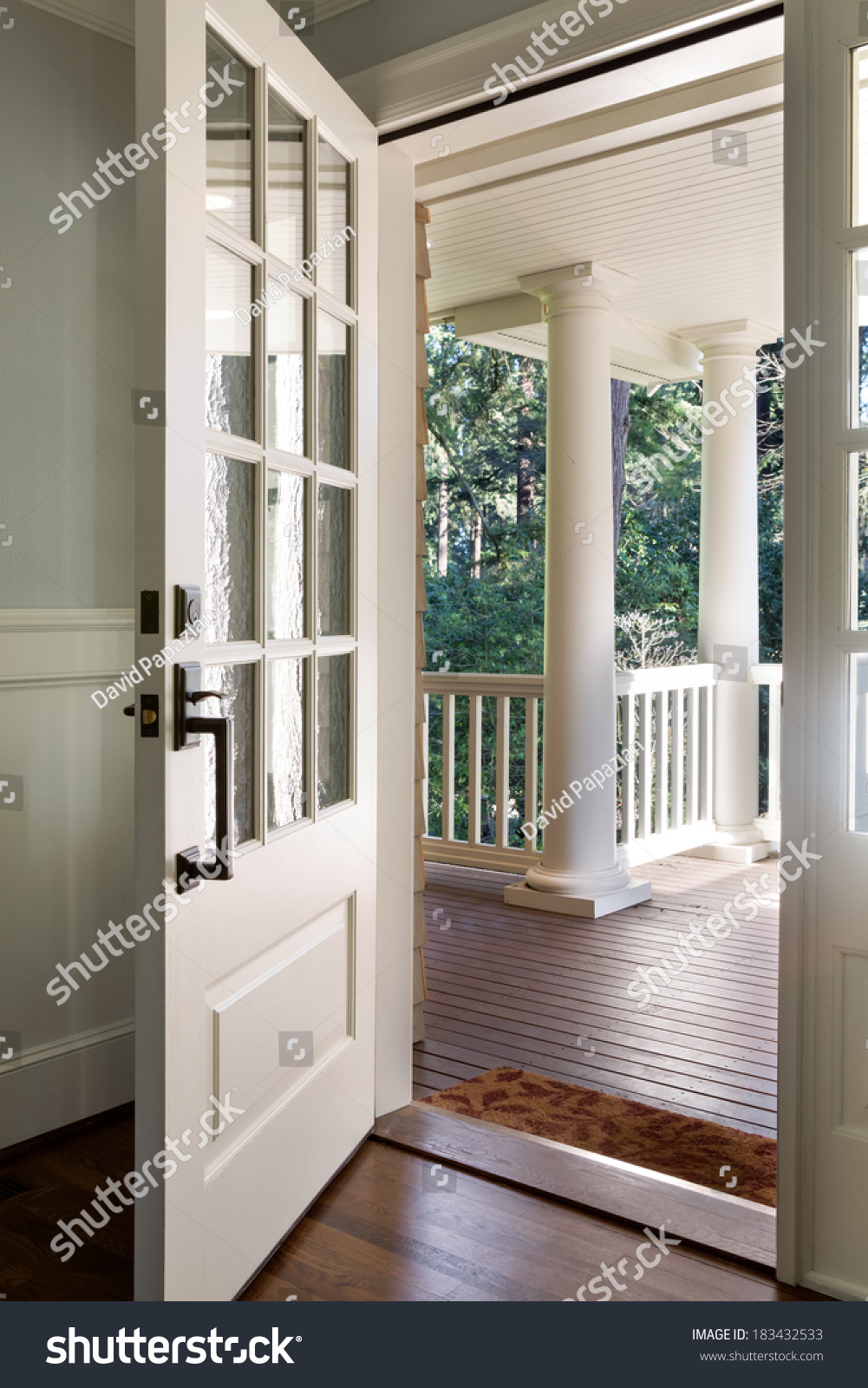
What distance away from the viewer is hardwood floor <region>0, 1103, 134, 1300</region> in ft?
6.02

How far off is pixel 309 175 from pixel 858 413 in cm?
108

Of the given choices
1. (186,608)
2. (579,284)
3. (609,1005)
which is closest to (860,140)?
(186,608)

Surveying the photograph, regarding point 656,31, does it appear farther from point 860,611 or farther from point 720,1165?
point 720,1165

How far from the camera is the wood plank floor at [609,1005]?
107 inches

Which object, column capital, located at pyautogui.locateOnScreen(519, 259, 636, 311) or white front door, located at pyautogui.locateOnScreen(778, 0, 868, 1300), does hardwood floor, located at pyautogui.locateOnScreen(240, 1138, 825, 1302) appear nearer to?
white front door, located at pyautogui.locateOnScreen(778, 0, 868, 1300)

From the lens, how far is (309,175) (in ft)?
6.35

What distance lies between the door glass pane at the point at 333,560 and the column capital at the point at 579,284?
2560 mm

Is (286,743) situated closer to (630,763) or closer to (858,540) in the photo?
(858,540)

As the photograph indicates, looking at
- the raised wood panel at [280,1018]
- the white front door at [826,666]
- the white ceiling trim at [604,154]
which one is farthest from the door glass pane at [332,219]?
the raised wood panel at [280,1018]

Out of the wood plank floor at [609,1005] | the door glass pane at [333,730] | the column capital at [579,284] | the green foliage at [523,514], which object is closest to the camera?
the door glass pane at [333,730]

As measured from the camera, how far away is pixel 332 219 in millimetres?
2068

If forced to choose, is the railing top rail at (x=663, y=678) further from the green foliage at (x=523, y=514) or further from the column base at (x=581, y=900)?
the green foliage at (x=523, y=514)

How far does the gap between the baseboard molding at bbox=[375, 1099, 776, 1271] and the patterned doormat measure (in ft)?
0.20

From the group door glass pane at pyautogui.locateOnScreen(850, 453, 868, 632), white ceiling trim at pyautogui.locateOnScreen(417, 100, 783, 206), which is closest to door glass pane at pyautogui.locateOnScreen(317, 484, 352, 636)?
door glass pane at pyautogui.locateOnScreen(850, 453, 868, 632)
